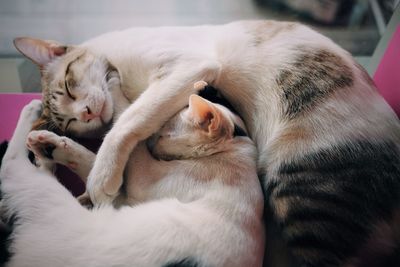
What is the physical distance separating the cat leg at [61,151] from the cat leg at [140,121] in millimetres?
122

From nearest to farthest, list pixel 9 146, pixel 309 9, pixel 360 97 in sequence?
pixel 360 97 → pixel 9 146 → pixel 309 9

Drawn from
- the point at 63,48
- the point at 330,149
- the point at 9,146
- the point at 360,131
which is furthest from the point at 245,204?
the point at 63,48

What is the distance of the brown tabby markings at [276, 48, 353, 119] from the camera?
51.6 inches

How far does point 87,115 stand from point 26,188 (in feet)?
1.06

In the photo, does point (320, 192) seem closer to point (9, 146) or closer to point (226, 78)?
point (226, 78)

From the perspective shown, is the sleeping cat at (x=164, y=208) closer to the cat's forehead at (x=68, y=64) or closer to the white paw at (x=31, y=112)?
the white paw at (x=31, y=112)

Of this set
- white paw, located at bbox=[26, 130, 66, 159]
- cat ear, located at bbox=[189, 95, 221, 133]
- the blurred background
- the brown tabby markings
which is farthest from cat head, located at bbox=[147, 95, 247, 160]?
the blurred background

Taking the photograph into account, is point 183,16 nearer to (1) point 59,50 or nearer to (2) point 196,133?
(1) point 59,50

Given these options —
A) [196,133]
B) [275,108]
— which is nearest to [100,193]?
[196,133]

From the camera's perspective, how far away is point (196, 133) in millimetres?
1314

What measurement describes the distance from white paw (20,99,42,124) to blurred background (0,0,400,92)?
2.78 ft

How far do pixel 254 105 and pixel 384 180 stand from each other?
1.56 ft

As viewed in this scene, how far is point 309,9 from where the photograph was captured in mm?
2576

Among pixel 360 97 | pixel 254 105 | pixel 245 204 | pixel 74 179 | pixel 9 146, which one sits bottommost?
pixel 74 179
